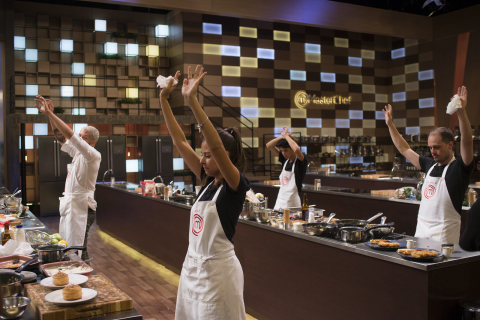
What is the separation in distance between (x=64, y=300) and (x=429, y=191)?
97.7 inches

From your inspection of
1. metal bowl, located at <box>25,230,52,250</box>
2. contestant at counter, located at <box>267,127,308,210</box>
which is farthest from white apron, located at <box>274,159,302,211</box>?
metal bowl, located at <box>25,230,52,250</box>

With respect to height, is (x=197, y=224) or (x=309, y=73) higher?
(x=309, y=73)

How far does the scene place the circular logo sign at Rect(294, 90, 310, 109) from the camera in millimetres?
13250

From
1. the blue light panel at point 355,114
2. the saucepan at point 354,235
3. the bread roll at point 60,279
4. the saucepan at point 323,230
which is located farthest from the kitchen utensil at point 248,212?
the blue light panel at point 355,114

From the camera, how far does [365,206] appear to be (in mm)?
5641

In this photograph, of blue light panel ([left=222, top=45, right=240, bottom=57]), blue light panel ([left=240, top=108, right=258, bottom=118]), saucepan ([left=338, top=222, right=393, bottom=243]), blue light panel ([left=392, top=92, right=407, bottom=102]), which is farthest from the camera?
blue light panel ([left=392, top=92, right=407, bottom=102])

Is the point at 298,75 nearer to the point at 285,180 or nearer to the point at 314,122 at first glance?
the point at 314,122

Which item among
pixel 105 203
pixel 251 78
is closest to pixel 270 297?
pixel 105 203

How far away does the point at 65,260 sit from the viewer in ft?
8.06

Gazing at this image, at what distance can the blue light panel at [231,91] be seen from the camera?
12227mm

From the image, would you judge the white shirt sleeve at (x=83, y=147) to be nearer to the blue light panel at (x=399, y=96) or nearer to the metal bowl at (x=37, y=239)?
the metal bowl at (x=37, y=239)

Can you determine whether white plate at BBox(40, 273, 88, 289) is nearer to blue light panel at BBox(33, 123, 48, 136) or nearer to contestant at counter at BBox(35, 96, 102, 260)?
contestant at counter at BBox(35, 96, 102, 260)

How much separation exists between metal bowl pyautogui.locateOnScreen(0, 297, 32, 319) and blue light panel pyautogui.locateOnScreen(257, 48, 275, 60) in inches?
457

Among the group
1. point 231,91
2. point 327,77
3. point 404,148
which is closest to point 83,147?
point 404,148
